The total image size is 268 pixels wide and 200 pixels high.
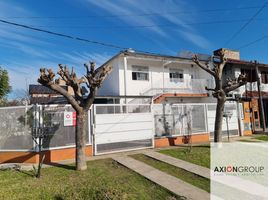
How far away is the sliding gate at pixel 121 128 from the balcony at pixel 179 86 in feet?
23.7

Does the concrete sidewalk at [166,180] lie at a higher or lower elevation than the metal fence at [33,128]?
lower

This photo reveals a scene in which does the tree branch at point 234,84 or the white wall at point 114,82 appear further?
the white wall at point 114,82

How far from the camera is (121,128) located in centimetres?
1126

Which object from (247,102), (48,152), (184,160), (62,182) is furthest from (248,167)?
(247,102)

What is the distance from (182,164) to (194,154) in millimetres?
1684

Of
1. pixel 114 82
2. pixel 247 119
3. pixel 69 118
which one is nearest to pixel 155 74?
pixel 114 82

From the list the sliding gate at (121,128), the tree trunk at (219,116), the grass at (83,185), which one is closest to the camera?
the grass at (83,185)

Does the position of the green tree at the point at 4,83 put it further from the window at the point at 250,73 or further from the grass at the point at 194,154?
the window at the point at 250,73

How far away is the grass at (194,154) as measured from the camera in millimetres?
9291

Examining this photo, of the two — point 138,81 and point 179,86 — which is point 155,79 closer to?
point 138,81

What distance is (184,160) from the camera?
9.41 meters

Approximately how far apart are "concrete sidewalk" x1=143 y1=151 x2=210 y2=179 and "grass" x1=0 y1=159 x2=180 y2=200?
71.9 inches

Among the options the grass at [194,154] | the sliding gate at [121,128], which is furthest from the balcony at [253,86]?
the sliding gate at [121,128]

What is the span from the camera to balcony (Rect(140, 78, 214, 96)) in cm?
1933
